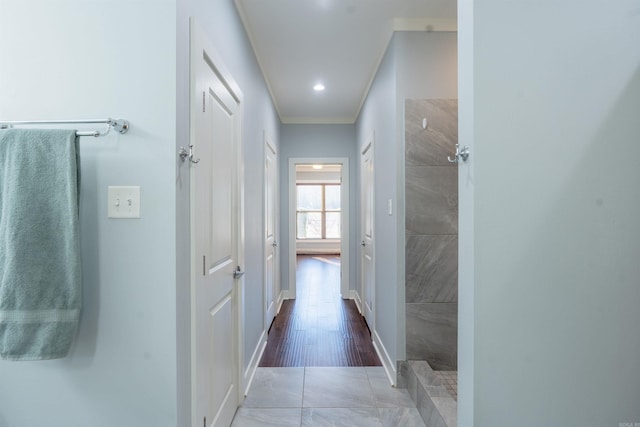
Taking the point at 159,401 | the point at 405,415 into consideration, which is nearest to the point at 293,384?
the point at 405,415

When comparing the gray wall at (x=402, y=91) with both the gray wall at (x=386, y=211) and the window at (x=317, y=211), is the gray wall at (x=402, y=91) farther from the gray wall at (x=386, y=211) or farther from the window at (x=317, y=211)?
the window at (x=317, y=211)

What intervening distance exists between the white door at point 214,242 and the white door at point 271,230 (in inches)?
54.9

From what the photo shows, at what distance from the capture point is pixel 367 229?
151 inches

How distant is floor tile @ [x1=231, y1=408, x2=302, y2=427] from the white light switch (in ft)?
4.79

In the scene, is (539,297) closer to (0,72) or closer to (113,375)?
(113,375)

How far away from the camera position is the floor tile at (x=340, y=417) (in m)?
1.97

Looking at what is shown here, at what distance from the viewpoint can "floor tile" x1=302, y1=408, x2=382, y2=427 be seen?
1.97 metres

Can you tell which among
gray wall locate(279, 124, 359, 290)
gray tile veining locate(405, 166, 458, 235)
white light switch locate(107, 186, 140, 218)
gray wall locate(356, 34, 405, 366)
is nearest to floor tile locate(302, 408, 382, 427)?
gray wall locate(356, 34, 405, 366)

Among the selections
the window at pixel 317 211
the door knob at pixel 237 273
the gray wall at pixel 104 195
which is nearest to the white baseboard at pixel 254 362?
the door knob at pixel 237 273

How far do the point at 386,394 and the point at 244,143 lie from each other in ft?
6.60

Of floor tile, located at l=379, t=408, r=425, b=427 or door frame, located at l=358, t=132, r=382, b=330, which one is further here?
door frame, located at l=358, t=132, r=382, b=330

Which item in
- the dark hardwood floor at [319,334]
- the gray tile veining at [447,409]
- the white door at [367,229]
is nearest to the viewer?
the gray tile veining at [447,409]

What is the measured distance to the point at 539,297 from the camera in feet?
3.86

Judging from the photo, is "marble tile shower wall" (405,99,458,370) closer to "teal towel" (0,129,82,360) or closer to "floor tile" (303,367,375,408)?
"floor tile" (303,367,375,408)
